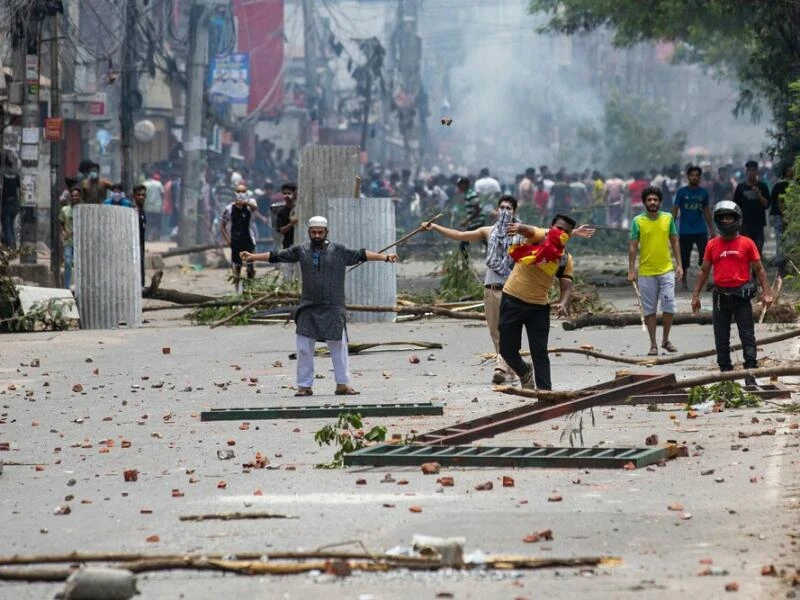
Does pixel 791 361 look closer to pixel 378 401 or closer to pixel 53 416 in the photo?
pixel 378 401

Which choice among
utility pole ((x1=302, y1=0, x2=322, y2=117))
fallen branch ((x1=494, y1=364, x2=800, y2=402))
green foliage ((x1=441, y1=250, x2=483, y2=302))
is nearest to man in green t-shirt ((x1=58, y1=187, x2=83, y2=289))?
green foliage ((x1=441, y1=250, x2=483, y2=302))

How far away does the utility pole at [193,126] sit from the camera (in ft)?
127

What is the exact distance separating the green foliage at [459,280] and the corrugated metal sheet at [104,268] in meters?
3.58

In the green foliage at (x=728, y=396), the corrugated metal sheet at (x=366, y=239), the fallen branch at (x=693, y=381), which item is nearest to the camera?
the fallen branch at (x=693, y=381)

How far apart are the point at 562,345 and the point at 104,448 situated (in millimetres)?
7109

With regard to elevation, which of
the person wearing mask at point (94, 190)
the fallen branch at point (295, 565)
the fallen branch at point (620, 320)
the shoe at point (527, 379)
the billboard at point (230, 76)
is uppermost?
the billboard at point (230, 76)

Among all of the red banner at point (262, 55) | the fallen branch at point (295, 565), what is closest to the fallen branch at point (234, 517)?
the fallen branch at point (295, 565)

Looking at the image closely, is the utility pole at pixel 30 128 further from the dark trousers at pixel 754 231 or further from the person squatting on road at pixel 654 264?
the person squatting on road at pixel 654 264

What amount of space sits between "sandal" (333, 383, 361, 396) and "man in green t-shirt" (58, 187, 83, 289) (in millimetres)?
10659

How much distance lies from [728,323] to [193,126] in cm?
2675

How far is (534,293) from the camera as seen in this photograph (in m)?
13.1

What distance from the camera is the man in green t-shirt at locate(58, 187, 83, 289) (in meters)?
24.3

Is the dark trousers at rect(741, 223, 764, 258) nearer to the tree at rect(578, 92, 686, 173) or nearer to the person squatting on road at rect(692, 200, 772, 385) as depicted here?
the person squatting on road at rect(692, 200, 772, 385)

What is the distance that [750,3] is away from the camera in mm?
27766
